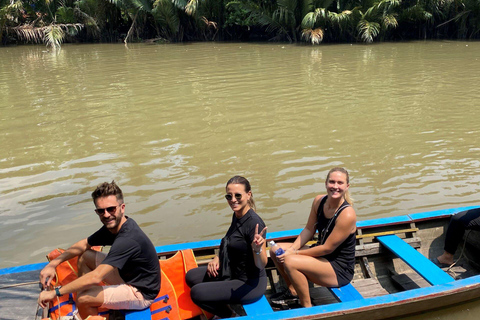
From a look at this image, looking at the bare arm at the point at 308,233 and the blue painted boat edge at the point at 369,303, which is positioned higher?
the bare arm at the point at 308,233

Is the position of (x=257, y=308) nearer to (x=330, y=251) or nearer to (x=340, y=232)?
(x=330, y=251)

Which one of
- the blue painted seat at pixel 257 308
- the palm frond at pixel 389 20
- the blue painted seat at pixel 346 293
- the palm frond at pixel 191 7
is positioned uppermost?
the palm frond at pixel 191 7

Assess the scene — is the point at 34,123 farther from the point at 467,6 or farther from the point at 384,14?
the point at 467,6

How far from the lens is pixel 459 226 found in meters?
5.42

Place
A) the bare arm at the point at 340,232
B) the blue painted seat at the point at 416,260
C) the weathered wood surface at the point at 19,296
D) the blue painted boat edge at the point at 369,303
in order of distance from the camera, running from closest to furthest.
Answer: the blue painted boat edge at the point at 369,303, the weathered wood surface at the point at 19,296, the bare arm at the point at 340,232, the blue painted seat at the point at 416,260

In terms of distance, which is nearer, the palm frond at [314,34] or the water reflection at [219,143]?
the water reflection at [219,143]

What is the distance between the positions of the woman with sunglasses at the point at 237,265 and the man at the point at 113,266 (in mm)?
495

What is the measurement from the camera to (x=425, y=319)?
4.82 metres

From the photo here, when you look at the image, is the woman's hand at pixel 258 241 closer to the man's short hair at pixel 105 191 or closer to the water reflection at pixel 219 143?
the man's short hair at pixel 105 191

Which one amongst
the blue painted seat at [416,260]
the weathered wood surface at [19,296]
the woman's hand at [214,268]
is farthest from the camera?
the blue painted seat at [416,260]

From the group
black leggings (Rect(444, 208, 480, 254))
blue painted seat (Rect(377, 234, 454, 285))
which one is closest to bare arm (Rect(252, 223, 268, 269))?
blue painted seat (Rect(377, 234, 454, 285))

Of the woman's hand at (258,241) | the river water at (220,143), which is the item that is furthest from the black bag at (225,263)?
the river water at (220,143)

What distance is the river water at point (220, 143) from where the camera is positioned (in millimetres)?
7324

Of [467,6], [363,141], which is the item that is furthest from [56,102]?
[467,6]
